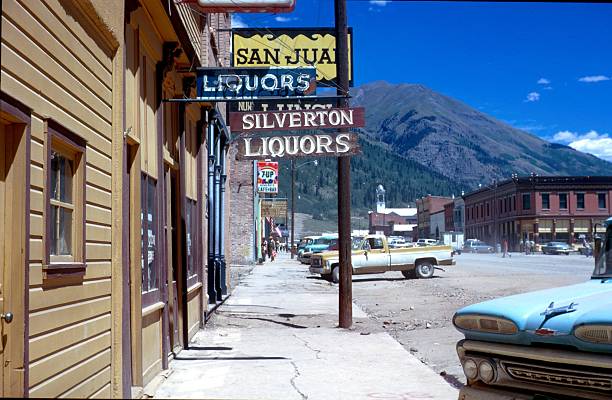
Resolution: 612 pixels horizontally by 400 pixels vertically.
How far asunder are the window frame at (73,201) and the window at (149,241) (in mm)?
2347

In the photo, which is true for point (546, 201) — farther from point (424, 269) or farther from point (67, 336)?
point (67, 336)

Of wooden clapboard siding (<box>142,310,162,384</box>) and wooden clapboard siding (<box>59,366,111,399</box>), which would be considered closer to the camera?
wooden clapboard siding (<box>59,366,111,399</box>)

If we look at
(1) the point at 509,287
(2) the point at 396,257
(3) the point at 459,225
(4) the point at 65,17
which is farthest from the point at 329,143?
(3) the point at 459,225

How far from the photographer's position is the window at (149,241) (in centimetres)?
806

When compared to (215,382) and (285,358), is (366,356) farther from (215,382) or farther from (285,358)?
(215,382)

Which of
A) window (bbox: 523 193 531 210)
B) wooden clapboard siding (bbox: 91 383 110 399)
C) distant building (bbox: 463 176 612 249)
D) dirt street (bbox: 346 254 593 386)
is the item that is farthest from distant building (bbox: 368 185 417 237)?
wooden clapboard siding (bbox: 91 383 110 399)

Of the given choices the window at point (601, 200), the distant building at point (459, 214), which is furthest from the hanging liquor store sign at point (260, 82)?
the distant building at point (459, 214)

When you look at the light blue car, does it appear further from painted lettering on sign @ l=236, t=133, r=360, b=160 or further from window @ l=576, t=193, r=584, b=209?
window @ l=576, t=193, r=584, b=209

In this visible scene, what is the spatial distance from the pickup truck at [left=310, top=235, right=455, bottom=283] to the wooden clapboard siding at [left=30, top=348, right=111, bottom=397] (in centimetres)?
2319

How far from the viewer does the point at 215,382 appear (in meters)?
8.58

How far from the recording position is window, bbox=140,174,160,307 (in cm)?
806

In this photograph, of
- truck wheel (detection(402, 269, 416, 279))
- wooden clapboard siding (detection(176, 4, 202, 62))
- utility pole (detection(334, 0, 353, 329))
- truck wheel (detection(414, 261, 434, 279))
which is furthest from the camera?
truck wheel (detection(402, 269, 416, 279))

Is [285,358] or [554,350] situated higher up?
[554,350]

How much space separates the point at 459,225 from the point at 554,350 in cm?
11286
